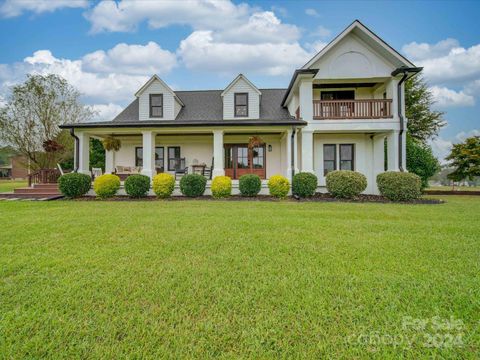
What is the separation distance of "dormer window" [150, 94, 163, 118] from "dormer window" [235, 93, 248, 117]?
177 inches

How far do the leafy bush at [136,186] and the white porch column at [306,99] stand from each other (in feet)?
28.5

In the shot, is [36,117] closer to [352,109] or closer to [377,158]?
[352,109]

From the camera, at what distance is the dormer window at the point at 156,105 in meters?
14.5

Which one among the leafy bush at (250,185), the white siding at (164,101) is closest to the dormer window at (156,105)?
the white siding at (164,101)

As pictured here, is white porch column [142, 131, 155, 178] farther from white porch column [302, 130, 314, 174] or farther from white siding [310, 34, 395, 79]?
white siding [310, 34, 395, 79]

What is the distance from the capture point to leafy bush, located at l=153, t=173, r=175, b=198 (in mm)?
11602

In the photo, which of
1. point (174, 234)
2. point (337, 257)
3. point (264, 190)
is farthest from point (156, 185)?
point (337, 257)

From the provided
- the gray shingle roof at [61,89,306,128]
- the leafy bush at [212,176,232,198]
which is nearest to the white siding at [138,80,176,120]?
the gray shingle roof at [61,89,306,128]

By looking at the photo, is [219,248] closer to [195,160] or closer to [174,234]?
[174,234]

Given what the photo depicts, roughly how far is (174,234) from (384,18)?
1701 centimetres

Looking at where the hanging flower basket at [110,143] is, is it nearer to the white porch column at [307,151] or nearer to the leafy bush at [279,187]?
the leafy bush at [279,187]

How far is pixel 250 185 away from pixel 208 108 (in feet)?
23.4

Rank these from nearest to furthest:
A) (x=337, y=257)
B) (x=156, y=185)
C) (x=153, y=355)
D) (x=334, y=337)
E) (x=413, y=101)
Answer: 1. (x=153, y=355)
2. (x=334, y=337)
3. (x=337, y=257)
4. (x=156, y=185)
5. (x=413, y=101)

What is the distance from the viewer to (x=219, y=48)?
2264 centimetres
